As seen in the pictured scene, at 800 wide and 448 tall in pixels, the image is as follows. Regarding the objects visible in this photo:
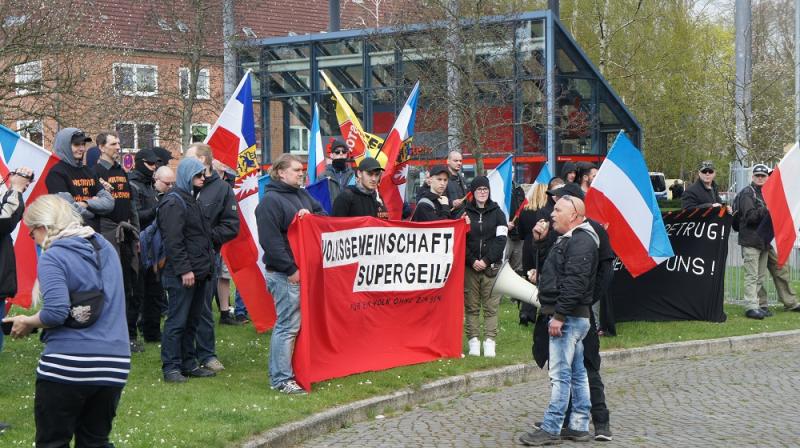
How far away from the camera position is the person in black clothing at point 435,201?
11.5 m

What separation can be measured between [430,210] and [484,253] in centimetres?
74

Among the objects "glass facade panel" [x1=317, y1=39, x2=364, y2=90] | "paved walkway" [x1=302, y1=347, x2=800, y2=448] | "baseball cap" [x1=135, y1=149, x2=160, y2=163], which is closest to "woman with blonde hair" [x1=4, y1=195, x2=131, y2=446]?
"paved walkway" [x1=302, y1=347, x2=800, y2=448]

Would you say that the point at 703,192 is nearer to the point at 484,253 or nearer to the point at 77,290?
the point at 484,253

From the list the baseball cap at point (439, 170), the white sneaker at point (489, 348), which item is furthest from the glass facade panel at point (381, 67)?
the white sneaker at point (489, 348)

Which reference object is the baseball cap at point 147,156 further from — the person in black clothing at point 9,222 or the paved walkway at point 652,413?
the paved walkway at point 652,413

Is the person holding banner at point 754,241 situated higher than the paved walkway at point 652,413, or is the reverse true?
the person holding banner at point 754,241

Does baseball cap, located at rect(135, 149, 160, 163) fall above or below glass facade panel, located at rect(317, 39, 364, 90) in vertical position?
below

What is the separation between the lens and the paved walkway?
831 cm

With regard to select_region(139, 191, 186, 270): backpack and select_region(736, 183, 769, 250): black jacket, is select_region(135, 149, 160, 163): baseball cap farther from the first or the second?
select_region(736, 183, 769, 250): black jacket

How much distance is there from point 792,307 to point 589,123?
16.9 metres

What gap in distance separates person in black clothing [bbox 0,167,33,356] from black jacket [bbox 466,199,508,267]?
4586mm

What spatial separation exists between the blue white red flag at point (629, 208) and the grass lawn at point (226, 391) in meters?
1.05

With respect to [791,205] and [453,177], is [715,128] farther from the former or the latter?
[453,177]

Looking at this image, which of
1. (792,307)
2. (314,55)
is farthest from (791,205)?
(314,55)
